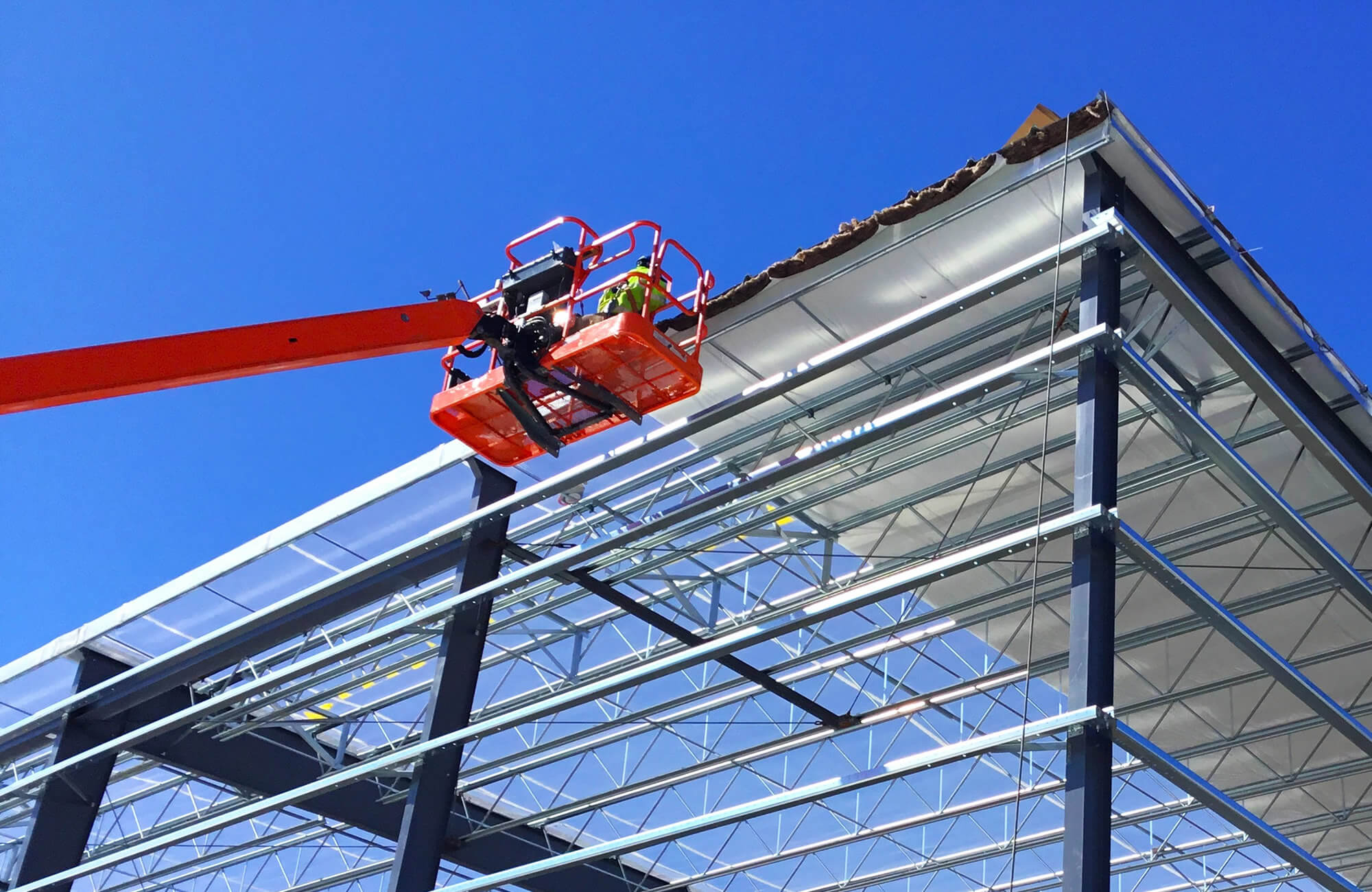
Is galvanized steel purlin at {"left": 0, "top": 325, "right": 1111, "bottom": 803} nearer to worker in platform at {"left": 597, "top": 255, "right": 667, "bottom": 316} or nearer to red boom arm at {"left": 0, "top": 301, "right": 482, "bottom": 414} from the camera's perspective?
worker in platform at {"left": 597, "top": 255, "right": 667, "bottom": 316}

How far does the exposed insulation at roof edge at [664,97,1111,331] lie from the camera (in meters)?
15.3

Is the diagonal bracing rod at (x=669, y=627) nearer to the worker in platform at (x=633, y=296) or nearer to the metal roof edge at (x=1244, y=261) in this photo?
the worker in platform at (x=633, y=296)

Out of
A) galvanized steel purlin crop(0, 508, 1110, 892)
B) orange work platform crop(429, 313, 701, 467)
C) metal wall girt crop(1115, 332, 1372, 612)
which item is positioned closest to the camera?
galvanized steel purlin crop(0, 508, 1110, 892)

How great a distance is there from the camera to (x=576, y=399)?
16.6 metres

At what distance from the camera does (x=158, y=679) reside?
943 inches

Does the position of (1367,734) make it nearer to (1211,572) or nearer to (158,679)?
(1211,572)

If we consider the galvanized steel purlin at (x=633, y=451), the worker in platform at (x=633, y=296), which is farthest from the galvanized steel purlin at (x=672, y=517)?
the worker in platform at (x=633, y=296)

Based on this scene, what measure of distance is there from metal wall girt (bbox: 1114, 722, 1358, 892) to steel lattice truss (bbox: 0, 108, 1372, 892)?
0.05 meters

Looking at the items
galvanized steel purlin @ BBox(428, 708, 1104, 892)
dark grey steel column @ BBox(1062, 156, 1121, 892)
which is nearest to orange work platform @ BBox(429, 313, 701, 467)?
dark grey steel column @ BBox(1062, 156, 1121, 892)

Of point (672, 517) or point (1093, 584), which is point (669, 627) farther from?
point (1093, 584)

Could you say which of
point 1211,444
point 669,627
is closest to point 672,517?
point 669,627

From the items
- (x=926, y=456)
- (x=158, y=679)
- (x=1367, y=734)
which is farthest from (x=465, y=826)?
(x=1367, y=734)

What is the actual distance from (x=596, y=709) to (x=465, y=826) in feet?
15.7

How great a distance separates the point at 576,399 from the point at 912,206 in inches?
165
